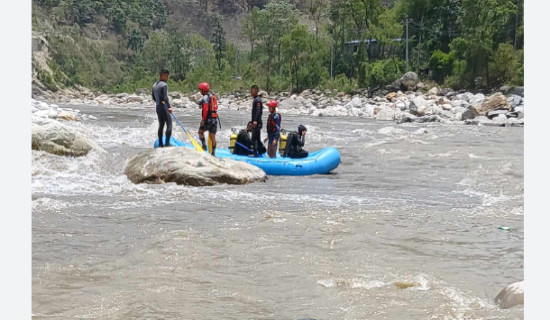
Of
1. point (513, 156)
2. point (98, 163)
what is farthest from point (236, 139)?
point (513, 156)

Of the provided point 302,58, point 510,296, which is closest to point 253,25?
point 302,58

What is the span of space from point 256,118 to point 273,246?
4914 mm

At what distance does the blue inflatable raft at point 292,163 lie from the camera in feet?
34.8

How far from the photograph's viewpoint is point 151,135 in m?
17.1

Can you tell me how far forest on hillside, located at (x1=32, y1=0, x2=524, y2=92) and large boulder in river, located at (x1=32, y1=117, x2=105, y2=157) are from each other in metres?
26.2

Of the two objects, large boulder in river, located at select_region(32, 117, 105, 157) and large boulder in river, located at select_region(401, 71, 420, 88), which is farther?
large boulder in river, located at select_region(401, 71, 420, 88)

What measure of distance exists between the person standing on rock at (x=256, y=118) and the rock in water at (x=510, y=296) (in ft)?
21.1

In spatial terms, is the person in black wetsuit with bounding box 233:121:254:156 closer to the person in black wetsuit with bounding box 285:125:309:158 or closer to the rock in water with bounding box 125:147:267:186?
the person in black wetsuit with bounding box 285:125:309:158

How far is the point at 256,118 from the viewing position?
1048 centimetres

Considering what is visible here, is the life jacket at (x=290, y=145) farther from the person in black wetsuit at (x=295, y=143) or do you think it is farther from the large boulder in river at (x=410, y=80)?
the large boulder in river at (x=410, y=80)

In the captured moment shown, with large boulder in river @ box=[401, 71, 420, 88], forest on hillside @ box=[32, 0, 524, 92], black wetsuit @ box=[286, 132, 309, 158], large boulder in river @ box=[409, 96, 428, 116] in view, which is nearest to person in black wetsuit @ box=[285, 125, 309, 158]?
black wetsuit @ box=[286, 132, 309, 158]

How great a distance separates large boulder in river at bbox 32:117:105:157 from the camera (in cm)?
1067

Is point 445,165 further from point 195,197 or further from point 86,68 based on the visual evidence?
point 86,68

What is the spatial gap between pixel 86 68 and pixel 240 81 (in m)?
37.5
